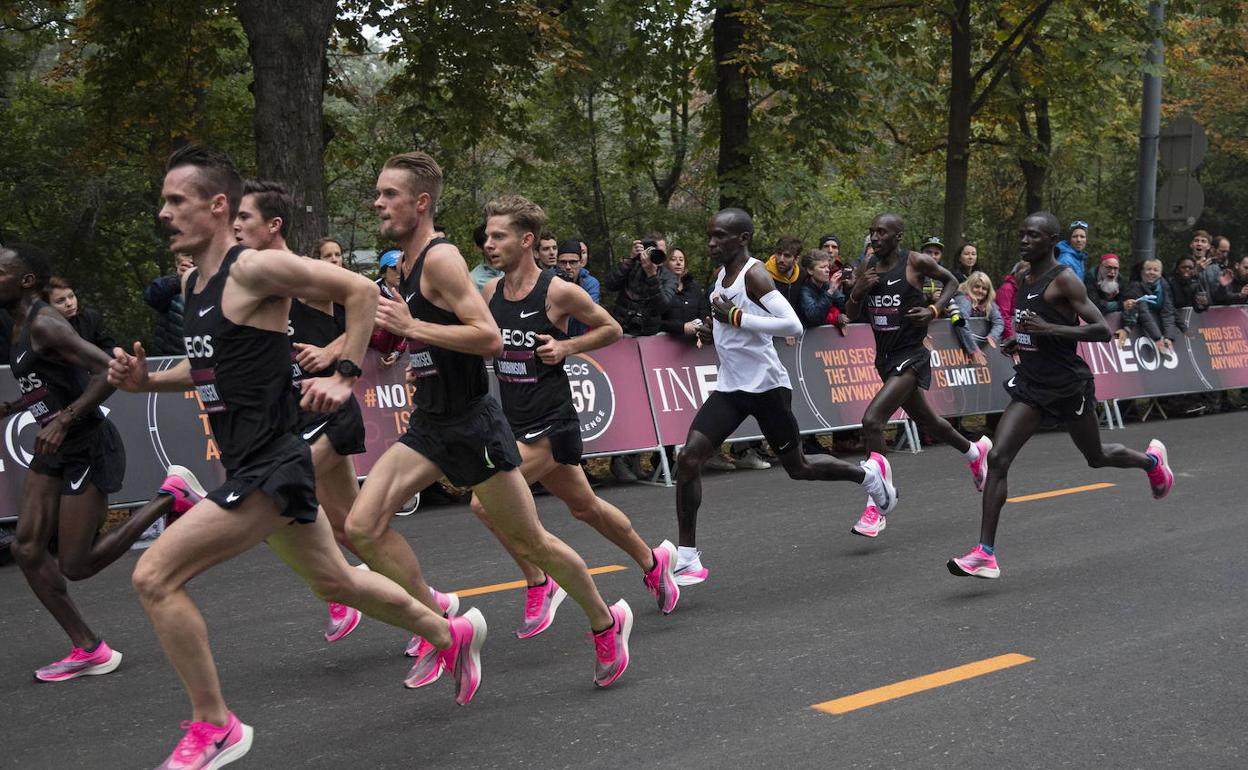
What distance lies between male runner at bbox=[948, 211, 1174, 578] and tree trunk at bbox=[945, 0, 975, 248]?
1027 centimetres

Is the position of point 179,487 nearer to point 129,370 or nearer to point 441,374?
point 441,374

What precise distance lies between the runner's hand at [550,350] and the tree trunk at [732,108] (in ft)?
37.2

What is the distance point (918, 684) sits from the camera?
5613 mm

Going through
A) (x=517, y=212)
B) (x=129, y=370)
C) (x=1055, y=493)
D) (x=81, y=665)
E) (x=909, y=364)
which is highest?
(x=517, y=212)

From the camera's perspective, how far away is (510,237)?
20.3 ft

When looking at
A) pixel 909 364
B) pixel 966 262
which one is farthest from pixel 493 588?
pixel 966 262

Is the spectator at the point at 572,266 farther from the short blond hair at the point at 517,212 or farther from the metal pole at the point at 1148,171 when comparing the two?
the metal pole at the point at 1148,171

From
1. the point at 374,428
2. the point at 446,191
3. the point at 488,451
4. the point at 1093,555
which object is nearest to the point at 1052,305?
the point at 1093,555

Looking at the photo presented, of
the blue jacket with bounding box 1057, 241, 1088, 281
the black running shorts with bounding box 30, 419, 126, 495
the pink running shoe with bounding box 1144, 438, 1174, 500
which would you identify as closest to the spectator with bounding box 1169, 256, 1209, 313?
the blue jacket with bounding box 1057, 241, 1088, 281

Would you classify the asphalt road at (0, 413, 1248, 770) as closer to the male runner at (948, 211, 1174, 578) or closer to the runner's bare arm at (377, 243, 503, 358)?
the male runner at (948, 211, 1174, 578)

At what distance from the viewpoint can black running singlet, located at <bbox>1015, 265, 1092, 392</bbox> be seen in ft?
25.2

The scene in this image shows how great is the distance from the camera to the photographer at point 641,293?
40.2ft

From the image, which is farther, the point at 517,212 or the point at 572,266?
the point at 572,266

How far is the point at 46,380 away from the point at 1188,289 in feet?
47.3
